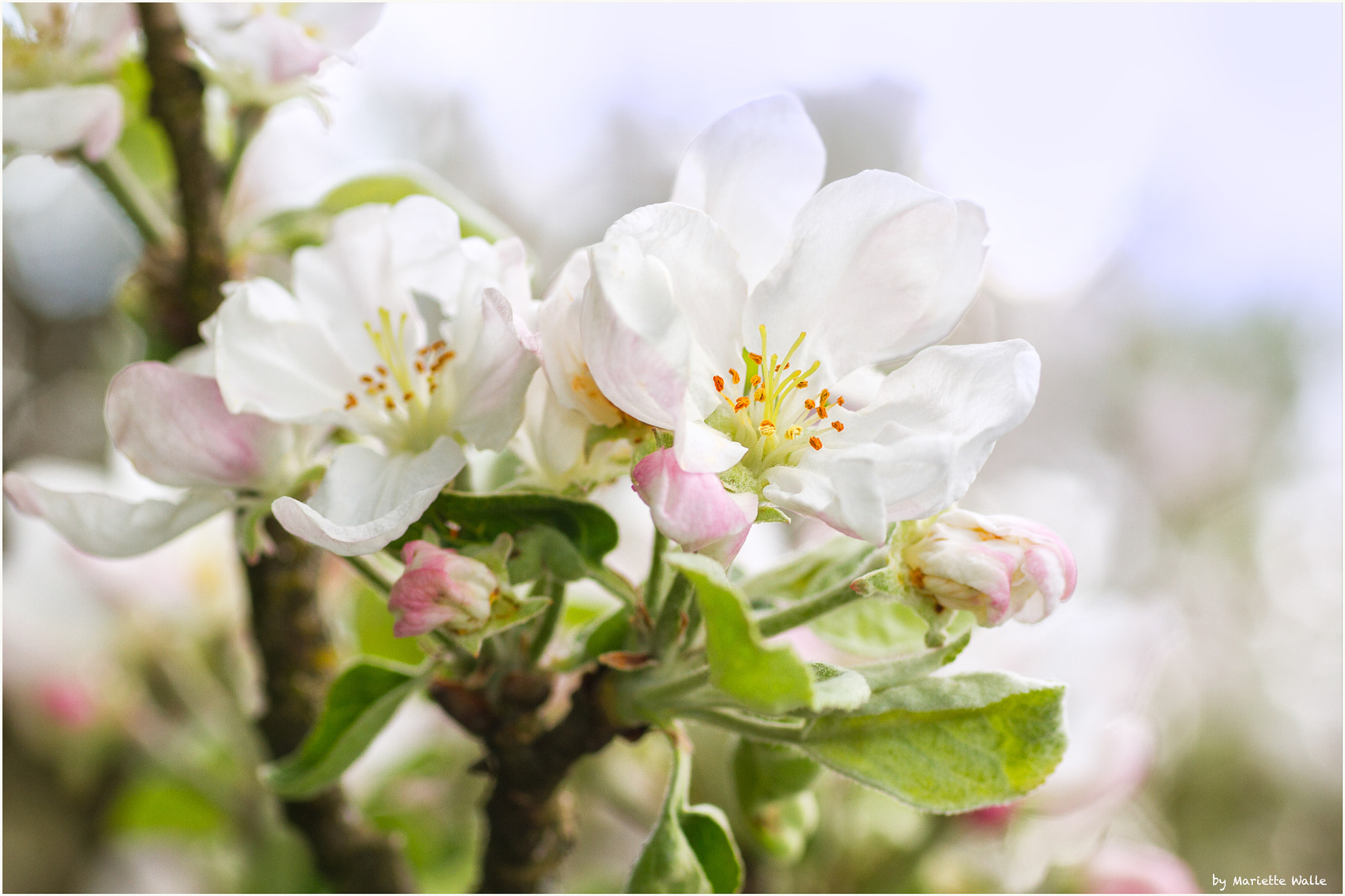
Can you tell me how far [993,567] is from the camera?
47cm

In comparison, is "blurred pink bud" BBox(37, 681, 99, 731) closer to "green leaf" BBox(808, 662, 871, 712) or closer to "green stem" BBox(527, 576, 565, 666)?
"green stem" BBox(527, 576, 565, 666)

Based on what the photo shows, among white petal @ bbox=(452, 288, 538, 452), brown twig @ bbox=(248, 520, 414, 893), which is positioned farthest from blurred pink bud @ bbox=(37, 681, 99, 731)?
white petal @ bbox=(452, 288, 538, 452)

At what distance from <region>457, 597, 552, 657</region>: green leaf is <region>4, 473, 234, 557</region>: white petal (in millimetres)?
205

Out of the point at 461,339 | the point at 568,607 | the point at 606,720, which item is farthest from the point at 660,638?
the point at 568,607

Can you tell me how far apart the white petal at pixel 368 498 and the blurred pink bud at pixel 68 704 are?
1134 millimetres

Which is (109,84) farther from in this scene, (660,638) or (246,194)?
(660,638)

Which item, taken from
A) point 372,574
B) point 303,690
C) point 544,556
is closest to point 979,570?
point 544,556

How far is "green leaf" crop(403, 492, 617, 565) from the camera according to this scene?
1.72 ft

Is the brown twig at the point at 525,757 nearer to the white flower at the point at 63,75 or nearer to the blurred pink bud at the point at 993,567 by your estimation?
the blurred pink bud at the point at 993,567

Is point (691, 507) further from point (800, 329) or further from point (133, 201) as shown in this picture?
point (133, 201)

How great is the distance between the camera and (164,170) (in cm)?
99

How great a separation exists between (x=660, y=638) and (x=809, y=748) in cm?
10

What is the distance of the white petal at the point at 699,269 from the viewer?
459 millimetres

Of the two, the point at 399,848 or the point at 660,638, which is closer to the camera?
the point at 660,638
